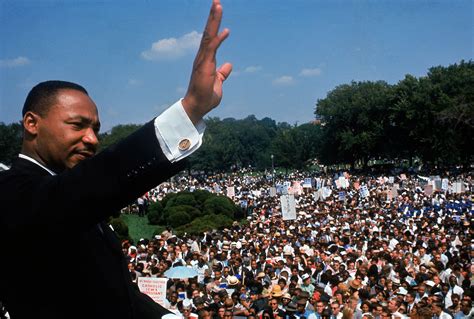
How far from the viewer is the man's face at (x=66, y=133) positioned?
1.51 m

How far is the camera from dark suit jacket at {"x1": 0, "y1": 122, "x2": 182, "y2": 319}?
4.09 ft

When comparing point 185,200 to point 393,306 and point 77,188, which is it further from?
point 77,188

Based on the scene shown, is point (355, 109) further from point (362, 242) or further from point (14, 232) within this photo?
point (14, 232)

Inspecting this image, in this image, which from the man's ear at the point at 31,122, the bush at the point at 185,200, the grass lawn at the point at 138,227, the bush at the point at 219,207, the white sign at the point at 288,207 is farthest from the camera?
the bush at the point at 185,200

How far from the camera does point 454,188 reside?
80.5ft

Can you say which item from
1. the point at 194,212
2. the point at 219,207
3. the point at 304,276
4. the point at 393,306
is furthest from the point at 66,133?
the point at 219,207

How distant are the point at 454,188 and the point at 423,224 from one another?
8.27 m

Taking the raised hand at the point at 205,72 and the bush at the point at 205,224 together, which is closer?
the raised hand at the point at 205,72

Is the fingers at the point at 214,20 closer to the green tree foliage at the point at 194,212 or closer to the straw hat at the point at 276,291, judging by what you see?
the straw hat at the point at 276,291

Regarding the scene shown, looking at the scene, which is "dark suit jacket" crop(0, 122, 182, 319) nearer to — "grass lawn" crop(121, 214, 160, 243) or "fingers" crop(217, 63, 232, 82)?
"fingers" crop(217, 63, 232, 82)

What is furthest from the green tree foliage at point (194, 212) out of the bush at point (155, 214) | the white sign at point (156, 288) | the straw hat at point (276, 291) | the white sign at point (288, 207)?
the white sign at point (156, 288)

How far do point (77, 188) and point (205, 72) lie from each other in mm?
412

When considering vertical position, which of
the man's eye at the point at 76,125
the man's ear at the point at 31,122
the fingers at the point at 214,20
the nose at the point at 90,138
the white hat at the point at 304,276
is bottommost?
the white hat at the point at 304,276

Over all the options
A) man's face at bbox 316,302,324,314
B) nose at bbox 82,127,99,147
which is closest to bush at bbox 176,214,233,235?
man's face at bbox 316,302,324,314
